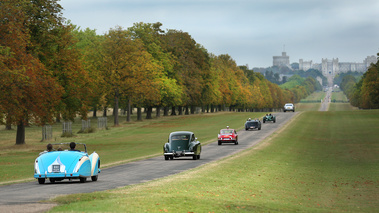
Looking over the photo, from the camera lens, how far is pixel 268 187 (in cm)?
2441

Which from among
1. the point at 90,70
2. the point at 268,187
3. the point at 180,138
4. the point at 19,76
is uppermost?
the point at 90,70

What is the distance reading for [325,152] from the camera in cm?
5059

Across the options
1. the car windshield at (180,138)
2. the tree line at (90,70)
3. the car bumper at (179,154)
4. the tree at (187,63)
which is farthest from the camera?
the tree at (187,63)

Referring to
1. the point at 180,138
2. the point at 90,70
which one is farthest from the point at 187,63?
the point at 180,138

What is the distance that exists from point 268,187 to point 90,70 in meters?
53.1

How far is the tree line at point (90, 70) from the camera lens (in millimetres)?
47000

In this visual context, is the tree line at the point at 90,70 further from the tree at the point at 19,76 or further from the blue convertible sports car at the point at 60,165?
the blue convertible sports car at the point at 60,165

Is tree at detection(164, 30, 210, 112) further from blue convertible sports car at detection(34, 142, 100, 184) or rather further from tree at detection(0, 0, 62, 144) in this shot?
blue convertible sports car at detection(34, 142, 100, 184)

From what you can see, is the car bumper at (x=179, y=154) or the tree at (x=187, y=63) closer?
the car bumper at (x=179, y=154)

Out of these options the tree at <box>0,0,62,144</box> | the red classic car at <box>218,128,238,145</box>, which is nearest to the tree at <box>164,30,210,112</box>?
the red classic car at <box>218,128,238,145</box>

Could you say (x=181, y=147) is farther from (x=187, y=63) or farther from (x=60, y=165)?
(x=187, y=63)

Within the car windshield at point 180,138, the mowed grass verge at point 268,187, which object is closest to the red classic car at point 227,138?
the mowed grass verge at point 268,187

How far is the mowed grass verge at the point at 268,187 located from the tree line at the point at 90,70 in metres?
20.2

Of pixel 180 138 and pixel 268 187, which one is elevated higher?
pixel 180 138
